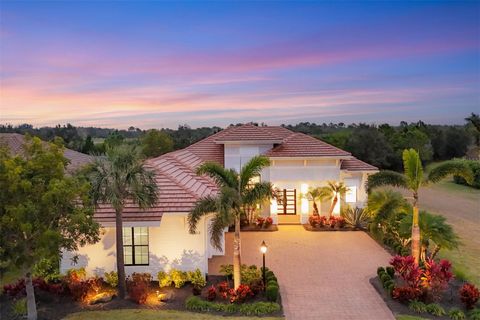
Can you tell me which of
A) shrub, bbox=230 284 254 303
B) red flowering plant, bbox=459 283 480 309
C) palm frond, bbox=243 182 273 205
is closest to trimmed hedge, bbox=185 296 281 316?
shrub, bbox=230 284 254 303

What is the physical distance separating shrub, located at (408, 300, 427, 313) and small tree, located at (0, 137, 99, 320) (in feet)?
36.2

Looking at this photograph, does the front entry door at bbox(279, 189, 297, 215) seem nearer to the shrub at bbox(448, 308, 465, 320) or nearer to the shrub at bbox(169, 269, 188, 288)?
the shrub at bbox(169, 269, 188, 288)

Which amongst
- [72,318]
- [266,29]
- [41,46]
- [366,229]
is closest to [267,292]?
[72,318]

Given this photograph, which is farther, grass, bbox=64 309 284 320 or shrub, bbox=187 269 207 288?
shrub, bbox=187 269 207 288

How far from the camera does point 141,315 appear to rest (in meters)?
13.3

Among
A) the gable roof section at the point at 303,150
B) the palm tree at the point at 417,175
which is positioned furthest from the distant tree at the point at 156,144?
the palm tree at the point at 417,175

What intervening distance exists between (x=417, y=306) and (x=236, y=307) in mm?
6219

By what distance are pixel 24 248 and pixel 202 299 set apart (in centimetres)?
624

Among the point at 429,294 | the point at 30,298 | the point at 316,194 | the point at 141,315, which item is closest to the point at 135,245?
the point at 141,315

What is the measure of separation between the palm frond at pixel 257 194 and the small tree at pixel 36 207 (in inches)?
203

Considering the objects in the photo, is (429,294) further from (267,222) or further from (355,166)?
(355,166)

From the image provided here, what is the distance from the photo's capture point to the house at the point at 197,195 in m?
16.2

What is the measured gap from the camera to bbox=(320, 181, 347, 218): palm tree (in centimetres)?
2455

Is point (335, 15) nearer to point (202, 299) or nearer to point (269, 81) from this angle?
point (269, 81)
